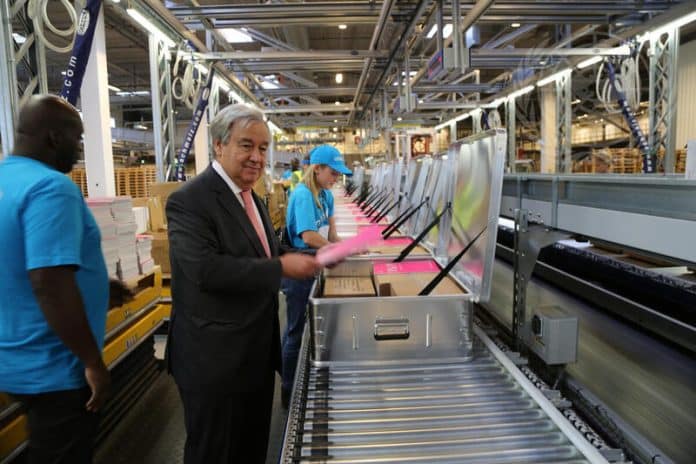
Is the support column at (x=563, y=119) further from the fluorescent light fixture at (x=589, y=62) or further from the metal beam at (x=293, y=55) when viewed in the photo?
the metal beam at (x=293, y=55)

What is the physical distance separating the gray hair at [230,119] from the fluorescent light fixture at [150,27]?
3.86 metres

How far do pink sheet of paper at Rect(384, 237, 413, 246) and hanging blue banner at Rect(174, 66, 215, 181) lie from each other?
3.76 metres

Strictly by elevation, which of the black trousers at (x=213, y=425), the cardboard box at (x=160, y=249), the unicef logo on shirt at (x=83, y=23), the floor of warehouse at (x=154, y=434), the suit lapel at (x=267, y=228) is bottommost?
the floor of warehouse at (x=154, y=434)

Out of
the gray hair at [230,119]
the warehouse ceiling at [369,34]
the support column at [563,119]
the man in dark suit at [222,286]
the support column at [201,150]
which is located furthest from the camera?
the support column at [201,150]

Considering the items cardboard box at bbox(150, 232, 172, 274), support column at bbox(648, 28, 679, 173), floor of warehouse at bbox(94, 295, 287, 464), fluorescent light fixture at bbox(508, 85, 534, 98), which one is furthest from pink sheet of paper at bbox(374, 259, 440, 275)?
fluorescent light fixture at bbox(508, 85, 534, 98)

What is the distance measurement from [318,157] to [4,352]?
1.98m

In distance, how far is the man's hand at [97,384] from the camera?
152 cm

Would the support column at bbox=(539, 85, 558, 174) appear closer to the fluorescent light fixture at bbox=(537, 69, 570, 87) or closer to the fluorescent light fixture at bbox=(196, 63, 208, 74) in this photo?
the fluorescent light fixture at bbox=(537, 69, 570, 87)

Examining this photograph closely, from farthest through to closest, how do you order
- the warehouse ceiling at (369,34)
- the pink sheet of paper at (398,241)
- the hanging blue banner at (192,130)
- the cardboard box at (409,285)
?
the hanging blue banner at (192,130) < the warehouse ceiling at (369,34) < the pink sheet of paper at (398,241) < the cardboard box at (409,285)

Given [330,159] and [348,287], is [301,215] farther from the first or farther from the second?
[348,287]

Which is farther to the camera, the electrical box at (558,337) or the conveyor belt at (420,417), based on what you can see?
the electrical box at (558,337)

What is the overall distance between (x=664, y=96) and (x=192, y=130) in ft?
22.1

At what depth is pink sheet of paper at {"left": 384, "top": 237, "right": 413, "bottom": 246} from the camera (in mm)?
3635

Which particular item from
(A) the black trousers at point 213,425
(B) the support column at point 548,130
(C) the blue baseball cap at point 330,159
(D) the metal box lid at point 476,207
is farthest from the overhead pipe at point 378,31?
(A) the black trousers at point 213,425
